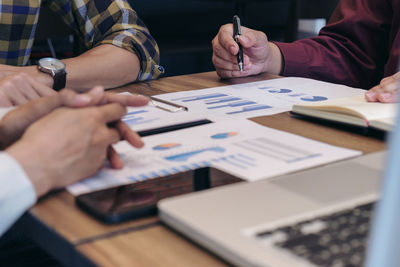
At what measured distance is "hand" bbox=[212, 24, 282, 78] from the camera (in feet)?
4.26

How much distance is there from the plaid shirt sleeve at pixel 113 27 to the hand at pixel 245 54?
0.54ft

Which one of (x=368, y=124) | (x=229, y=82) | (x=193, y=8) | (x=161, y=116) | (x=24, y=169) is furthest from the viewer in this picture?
(x=193, y=8)

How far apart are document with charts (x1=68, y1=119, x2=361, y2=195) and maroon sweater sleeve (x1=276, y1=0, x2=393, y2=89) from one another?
64 cm

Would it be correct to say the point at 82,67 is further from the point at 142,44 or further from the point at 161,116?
the point at 161,116

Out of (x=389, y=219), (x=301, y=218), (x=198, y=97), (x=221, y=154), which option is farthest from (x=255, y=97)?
(x=389, y=219)

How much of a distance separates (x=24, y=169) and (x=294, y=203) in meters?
0.31

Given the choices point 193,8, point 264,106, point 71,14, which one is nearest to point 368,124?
point 264,106

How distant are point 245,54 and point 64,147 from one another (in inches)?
30.1

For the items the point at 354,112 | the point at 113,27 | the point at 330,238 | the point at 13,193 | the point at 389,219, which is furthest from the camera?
the point at 113,27

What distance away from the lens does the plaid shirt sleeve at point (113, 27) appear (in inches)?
54.5

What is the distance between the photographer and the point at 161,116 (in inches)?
37.7

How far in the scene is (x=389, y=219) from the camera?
0.32 metres

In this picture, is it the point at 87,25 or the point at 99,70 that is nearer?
the point at 99,70

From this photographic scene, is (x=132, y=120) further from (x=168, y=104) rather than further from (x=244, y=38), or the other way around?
(x=244, y=38)
